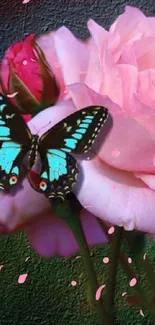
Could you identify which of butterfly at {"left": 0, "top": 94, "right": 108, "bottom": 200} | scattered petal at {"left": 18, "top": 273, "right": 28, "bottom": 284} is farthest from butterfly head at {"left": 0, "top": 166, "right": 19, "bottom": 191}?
scattered petal at {"left": 18, "top": 273, "right": 28, "bottom": 284}

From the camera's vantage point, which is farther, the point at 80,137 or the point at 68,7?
the point at 68,7

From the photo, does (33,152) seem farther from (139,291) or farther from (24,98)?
(139,291)

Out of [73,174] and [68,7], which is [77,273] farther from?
[68,7]

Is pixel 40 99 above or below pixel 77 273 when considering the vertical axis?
above

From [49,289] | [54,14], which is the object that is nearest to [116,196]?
[49,289]

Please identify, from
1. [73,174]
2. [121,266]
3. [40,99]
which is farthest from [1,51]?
[121,266]

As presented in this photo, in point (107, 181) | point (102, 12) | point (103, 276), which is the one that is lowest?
point (103, 276)

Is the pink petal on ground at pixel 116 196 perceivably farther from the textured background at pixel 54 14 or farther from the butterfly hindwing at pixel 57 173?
the textured background at pixel 54 14
